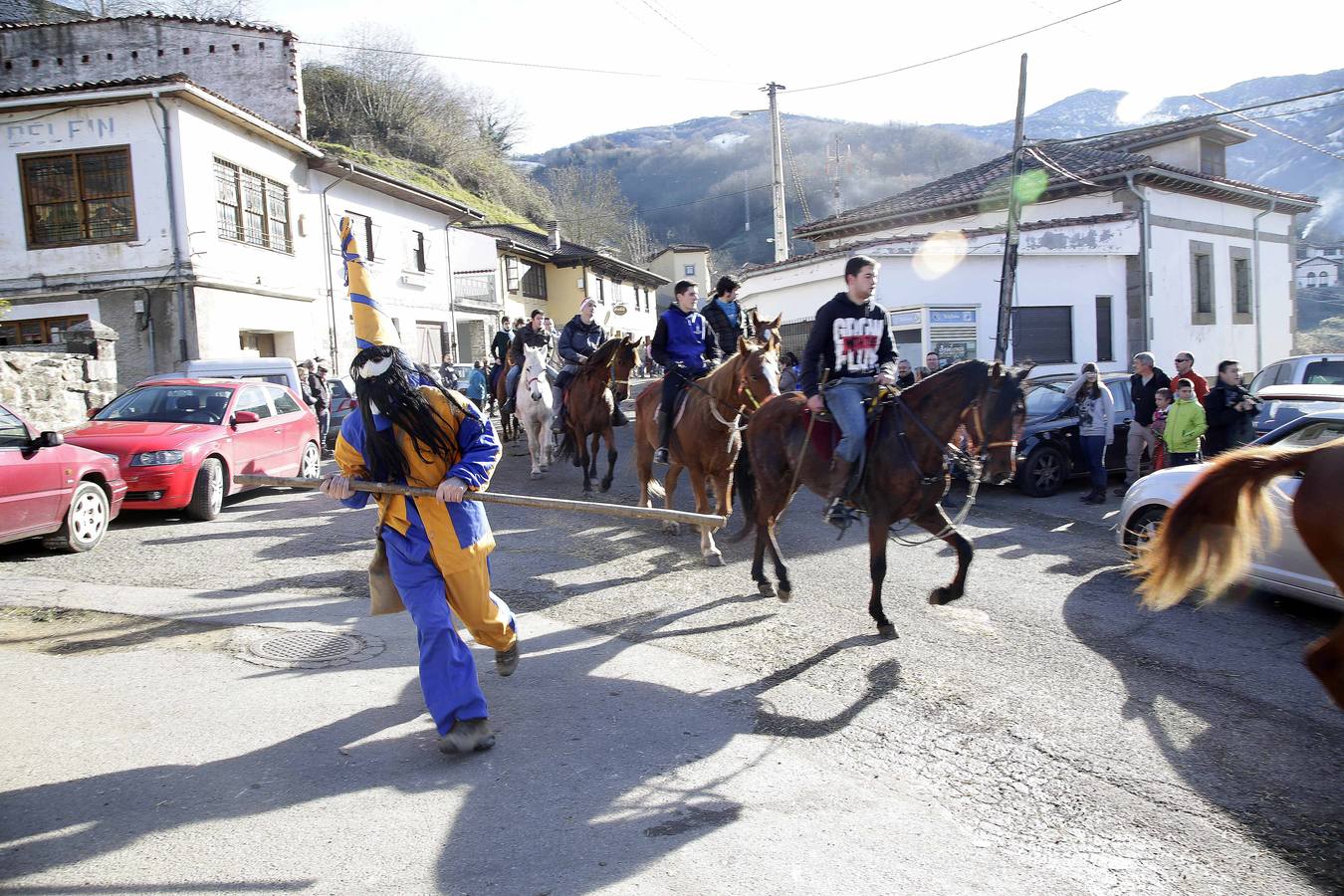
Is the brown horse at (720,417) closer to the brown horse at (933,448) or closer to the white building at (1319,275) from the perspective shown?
the brown horse at (933,448)

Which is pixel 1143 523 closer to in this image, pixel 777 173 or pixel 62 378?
pixel 62 378

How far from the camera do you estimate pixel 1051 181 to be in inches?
961

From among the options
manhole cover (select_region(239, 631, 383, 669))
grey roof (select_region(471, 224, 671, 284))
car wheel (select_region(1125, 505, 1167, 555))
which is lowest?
manhole cover (select_region(239, 631, 383, 669))

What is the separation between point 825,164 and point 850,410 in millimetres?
74352

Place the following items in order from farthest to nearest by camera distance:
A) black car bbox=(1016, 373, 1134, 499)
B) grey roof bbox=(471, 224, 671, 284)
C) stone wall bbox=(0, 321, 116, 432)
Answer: grey roof bbox=(471, 224, 671, 284)
black car bbox=(1016, 373, 1134, 499)
stone wall bbox=(0, 321, 116, 432)

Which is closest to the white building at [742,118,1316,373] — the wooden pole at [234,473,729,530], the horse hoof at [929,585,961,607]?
the horse hoof at [929,585,961,607]

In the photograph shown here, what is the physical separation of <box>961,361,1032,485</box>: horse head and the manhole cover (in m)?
4.24

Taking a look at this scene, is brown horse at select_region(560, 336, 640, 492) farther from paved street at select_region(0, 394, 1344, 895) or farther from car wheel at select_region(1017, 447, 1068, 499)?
car wheel at select_region(1017, 447, 1068, 499)

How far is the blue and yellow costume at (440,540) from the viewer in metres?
4.14

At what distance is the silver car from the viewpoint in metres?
6.21

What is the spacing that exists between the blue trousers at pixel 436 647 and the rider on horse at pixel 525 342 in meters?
10.2

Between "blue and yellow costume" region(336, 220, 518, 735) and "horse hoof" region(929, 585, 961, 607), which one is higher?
"blue and yellow costume" region(336, 220, 518, 735)

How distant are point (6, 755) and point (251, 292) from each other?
2029 centimetres

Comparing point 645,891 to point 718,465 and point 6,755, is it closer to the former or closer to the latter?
point 6,755
